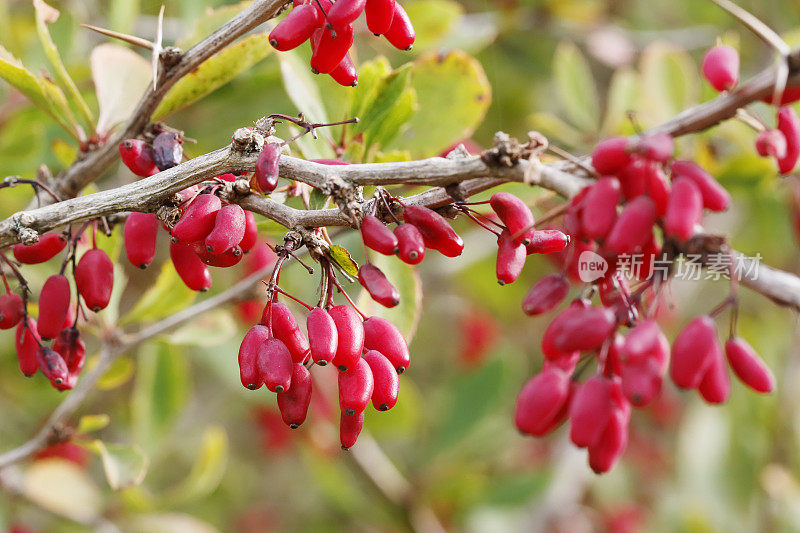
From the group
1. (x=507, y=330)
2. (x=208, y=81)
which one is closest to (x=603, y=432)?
(x=208, y=81)

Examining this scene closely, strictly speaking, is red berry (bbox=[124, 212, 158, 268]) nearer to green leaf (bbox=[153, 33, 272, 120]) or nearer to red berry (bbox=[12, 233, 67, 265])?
red berry (bbox=[12, 233, 67, 265])

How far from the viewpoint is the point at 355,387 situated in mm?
934

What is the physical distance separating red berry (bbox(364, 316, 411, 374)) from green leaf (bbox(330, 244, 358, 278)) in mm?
72

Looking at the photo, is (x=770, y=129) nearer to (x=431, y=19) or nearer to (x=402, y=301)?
(x=402, y=301)

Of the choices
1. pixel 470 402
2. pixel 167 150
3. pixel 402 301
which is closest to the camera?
pixel 167 150

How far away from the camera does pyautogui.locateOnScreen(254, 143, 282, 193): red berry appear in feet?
2.91

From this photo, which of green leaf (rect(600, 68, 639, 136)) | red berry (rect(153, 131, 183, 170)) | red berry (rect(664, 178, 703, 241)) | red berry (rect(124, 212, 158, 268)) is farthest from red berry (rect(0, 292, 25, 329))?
green leaf (rect(600, 68, 639, 136))

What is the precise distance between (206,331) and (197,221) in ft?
2.53

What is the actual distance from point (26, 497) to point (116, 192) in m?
1.24

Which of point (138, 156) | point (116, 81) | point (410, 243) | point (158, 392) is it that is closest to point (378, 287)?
point (410, 243)

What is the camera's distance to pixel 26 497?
74.7 inches

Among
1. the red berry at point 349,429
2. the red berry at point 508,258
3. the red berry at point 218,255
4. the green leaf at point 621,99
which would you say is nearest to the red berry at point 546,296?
the red berry at point 508,258

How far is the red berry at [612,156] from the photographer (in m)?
0.80

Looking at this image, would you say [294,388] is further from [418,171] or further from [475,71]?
[475,71]
